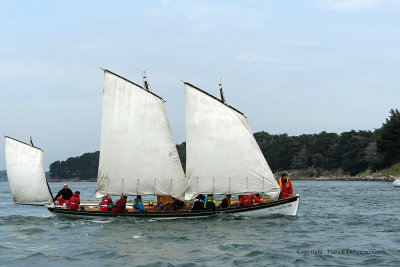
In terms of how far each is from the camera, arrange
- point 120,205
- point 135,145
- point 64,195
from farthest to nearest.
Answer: point 64,195, point 135,145, point 120,205

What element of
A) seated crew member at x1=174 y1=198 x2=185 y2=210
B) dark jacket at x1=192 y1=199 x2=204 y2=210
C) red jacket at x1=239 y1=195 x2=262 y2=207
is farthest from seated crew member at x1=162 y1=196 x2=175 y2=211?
red jacket at x1=239 y1=195 x2=262 y2=207

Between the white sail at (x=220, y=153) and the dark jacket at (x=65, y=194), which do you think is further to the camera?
the dark jacket at (x=65, y=194)

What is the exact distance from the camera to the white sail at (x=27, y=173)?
40.3 meters

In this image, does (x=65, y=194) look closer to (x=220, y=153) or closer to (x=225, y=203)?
(x=220, y=153)

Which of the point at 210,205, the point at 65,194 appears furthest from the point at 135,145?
the point at 210,205

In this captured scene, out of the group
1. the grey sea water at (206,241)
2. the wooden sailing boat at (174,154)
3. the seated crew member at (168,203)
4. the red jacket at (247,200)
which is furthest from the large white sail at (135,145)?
the red jacket at (247,200)

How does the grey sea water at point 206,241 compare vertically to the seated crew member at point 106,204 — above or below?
below

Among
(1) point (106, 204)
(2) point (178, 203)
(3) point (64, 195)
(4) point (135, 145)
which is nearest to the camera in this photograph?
(4) point (135, 145)

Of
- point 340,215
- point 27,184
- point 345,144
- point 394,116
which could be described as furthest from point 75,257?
point 345,144

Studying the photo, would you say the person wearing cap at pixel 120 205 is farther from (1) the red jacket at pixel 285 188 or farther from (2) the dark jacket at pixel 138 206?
(1) the red jacket at pixel 285 188

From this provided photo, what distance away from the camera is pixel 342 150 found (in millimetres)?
156375

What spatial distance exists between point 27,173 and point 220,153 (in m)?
15.2

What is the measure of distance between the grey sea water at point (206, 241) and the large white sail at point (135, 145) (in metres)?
3.06

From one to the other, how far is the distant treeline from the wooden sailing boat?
94625 mm
